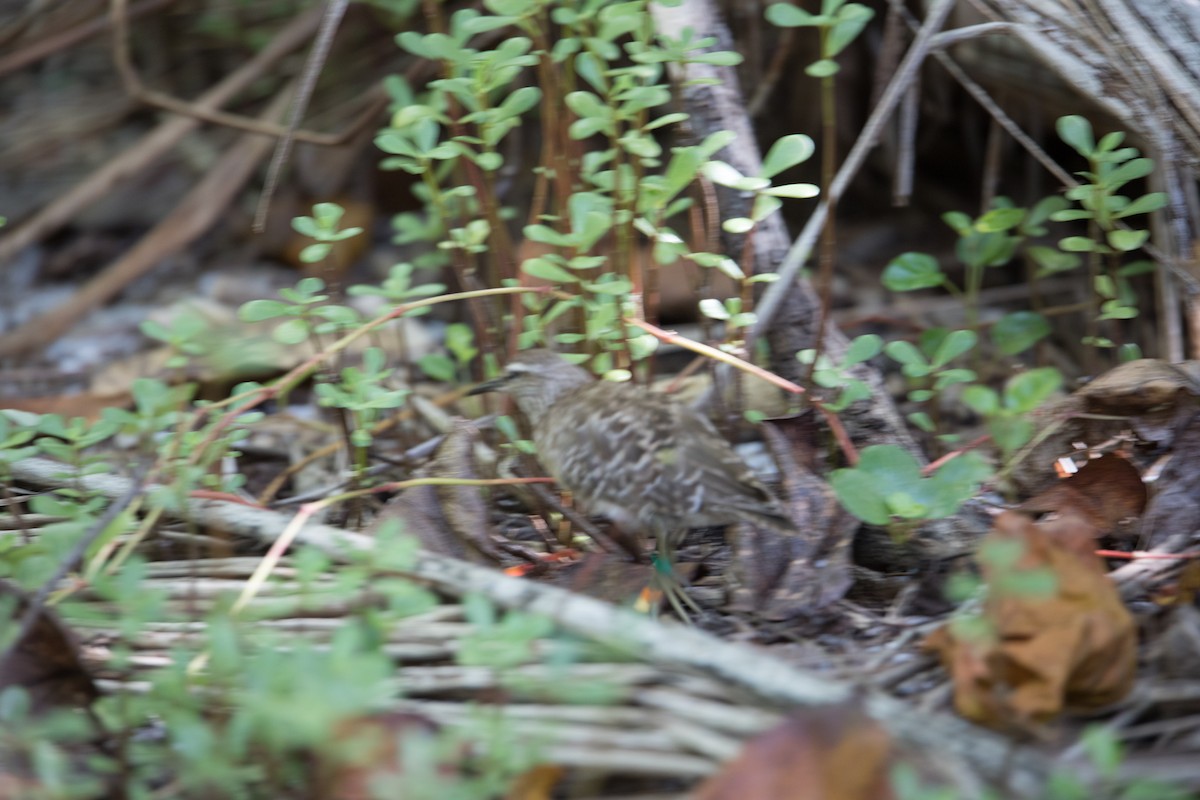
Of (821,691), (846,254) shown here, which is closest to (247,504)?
(821,691)

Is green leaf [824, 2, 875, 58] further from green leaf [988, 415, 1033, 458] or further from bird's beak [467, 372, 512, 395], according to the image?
bird's beak [467, 372, 512, 395]

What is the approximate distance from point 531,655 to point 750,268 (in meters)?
1.41

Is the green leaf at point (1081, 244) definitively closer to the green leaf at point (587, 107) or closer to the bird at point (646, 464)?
the bird at point (646, 464)

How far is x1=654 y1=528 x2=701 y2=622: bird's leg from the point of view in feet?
10.0

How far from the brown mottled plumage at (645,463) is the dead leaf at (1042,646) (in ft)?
2.22

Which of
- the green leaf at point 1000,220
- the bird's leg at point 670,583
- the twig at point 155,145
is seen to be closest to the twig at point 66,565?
the bird's leg at point 670,583

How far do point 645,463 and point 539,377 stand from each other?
57 cm

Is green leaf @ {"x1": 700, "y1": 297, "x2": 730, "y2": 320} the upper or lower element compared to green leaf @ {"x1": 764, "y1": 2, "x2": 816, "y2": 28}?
lower

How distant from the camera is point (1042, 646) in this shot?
2.33 metres

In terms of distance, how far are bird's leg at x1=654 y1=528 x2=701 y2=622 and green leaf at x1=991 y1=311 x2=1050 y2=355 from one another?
4.11 feet

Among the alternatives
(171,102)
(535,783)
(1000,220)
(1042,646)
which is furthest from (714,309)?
(171,102)

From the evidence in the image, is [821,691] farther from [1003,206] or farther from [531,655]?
[1003,206]

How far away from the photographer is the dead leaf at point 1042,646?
231cm

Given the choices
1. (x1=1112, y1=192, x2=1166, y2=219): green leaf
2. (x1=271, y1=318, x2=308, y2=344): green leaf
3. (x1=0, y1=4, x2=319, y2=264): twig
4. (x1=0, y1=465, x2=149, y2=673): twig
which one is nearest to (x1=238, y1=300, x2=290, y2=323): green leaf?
(x1=271, y1=318, x2=308, y2=344): green leaf
